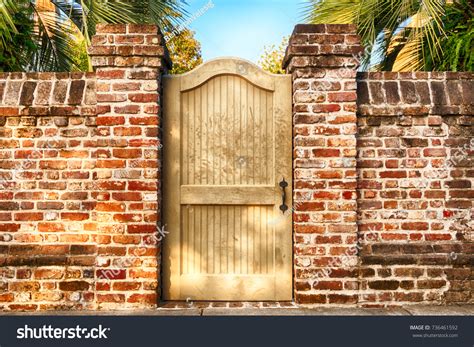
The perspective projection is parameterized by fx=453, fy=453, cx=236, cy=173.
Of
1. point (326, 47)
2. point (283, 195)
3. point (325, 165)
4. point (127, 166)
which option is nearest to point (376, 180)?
point (325, 165)

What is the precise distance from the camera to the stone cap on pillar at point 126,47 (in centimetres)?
390

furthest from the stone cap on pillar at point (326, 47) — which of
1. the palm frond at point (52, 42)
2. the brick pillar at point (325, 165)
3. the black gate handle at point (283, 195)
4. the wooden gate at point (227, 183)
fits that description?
the palm frond at point (52, 42)

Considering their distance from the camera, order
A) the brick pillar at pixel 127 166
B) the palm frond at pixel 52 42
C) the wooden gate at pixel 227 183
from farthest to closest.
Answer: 1. the palm frond at pixel 52 42
2. the wooden gate at pixel 227 183
3. the brick pillar at pixel 127 166

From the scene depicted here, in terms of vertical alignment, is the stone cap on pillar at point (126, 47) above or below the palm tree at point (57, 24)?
below

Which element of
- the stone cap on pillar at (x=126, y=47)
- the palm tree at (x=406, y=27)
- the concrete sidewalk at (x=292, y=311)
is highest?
the palm tree at (x=406, y=27)

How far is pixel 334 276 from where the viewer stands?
Answer: 153 inches

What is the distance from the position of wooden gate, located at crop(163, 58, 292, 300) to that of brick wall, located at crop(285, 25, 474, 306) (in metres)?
0.21

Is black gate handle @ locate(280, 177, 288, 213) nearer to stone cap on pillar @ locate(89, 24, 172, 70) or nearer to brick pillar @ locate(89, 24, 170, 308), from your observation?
brick pillar @ locate(89, 24, 170, 308)

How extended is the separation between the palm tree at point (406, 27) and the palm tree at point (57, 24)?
2.39m

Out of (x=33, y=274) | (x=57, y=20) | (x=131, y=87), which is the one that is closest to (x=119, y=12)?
(x=57, y=20)

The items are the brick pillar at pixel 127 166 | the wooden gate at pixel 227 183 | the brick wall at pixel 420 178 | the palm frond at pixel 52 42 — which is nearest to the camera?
the brick pillar at pixel 127 166

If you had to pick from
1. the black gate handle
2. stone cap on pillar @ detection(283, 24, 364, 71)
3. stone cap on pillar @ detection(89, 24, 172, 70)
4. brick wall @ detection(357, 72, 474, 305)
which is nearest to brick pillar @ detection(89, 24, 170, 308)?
stone cap on pillar @ detection(89, 24, 172, 70)

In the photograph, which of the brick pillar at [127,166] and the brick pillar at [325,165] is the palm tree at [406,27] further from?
the brick pillar at [127,166]

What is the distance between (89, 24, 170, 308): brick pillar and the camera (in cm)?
386
